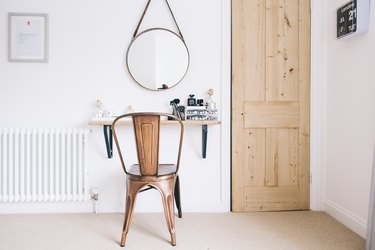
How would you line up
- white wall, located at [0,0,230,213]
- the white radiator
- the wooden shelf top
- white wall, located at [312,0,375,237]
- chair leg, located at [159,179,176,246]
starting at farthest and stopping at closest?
white wall, located at [0,0,230,213] → the white radiator → the wooden shelf top → white wall, located at [312,0,375,237] → chair leg, located at [159,179,176,246]

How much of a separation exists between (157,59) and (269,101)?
1080mm

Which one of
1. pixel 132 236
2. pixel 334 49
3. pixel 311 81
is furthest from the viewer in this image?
pixel 311 81

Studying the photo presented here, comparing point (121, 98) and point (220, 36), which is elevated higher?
point (220, 36)

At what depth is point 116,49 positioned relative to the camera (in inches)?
104

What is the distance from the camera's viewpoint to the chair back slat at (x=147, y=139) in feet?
6.19

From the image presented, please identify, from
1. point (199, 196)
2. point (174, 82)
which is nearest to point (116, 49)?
point (174, 82)

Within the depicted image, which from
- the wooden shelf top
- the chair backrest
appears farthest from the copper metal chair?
the wooden shelf top

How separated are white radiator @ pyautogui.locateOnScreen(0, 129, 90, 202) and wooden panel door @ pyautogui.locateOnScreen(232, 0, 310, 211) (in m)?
1.38

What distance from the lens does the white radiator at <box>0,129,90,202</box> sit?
252cm

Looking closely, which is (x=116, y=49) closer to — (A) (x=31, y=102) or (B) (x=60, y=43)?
(B) (x=60, y=43)

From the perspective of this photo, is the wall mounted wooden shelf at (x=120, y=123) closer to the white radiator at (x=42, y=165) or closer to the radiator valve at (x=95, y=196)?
the white radiator at (x=42, y=165)

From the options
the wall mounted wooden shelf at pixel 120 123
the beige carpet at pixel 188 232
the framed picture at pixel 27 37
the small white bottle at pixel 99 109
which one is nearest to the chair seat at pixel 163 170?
the wall mounted wooden shelf at pixel 120 123

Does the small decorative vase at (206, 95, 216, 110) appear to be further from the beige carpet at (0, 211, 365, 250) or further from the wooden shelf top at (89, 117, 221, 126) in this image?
the beige carpet at (0, 211, 365, 250)

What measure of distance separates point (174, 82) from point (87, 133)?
0.88 m
